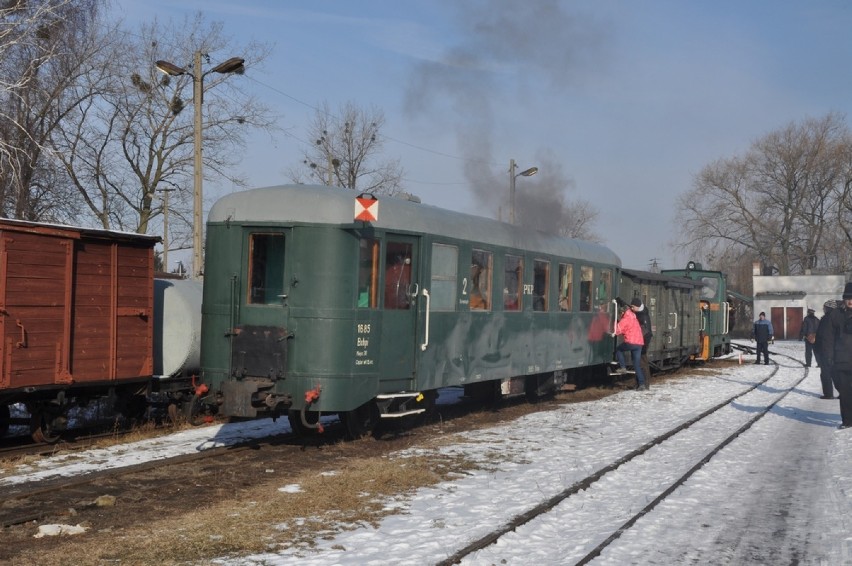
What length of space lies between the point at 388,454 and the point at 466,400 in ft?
19.8

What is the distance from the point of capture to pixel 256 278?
10.5m

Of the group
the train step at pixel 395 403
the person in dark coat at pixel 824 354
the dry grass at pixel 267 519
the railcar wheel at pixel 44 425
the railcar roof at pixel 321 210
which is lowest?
the dry grass at pixel 267 519

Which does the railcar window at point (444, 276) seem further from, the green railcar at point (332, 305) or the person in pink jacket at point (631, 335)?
the person in pink jacket at point (631, 335)

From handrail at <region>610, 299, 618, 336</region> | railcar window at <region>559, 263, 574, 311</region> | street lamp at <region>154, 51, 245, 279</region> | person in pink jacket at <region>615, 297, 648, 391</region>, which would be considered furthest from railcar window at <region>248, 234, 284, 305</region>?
handrail at <region>610, 299, 618, 336</region>

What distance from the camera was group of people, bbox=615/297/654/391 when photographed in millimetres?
18391

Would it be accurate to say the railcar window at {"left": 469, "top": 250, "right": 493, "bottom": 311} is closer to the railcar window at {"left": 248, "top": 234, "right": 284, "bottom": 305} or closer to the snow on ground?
the snow on ground

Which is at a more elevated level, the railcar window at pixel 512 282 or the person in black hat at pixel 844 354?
the railcar window at pixel 512 282

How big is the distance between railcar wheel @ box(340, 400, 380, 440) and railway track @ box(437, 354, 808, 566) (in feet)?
10.4

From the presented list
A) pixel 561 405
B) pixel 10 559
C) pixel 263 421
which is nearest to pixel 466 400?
pixel 561 405

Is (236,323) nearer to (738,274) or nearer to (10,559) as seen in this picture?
(10,559)

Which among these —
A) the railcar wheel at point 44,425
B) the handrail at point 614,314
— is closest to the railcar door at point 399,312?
the railcar wheel at point 44,425

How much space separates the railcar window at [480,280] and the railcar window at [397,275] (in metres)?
1.64

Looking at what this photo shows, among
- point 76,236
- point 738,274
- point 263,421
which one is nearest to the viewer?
point 76,236

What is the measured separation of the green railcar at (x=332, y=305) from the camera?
10117mm
